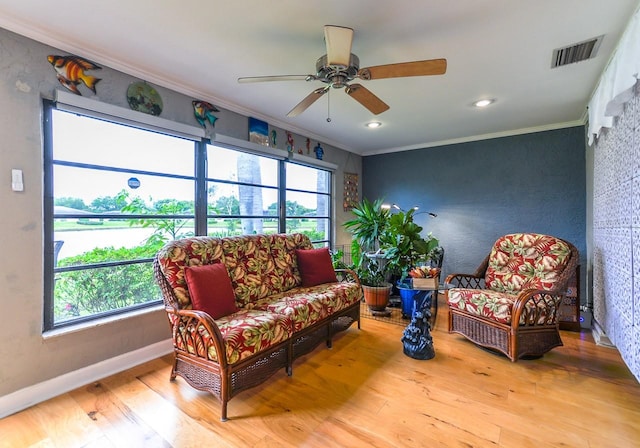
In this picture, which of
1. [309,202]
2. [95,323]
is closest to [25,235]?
[95,323]

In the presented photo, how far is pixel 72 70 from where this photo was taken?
7.18 feet

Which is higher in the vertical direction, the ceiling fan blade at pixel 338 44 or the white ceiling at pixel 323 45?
the white ceiling at pixel 323 45

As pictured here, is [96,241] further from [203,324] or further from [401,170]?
[401,170]

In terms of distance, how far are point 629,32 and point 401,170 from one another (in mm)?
3357

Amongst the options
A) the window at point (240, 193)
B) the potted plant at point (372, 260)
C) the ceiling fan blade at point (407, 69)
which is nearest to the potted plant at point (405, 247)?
the potted plant at point (372, 260)

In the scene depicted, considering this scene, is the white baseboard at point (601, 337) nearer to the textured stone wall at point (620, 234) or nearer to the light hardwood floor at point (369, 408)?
the textured stone wall at point (620, 234)

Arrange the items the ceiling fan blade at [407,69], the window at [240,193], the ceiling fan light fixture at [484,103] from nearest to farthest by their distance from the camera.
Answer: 1. the ceiling fan blade at [407,69]
2. the ceiling fan light fixture at [484,103]
3. the window at [240,193]

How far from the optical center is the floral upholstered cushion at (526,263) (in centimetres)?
280

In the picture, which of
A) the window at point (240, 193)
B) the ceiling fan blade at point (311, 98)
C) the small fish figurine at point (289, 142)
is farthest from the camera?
the small fish figurine at point (289, 142)

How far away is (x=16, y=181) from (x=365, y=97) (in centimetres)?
247

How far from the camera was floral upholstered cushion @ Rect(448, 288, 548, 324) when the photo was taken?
2.52m

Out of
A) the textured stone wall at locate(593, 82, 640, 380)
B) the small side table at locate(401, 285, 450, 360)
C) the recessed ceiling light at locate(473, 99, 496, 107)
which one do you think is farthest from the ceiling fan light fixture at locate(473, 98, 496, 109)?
the small side table at locate(401, 285, 450, 360)

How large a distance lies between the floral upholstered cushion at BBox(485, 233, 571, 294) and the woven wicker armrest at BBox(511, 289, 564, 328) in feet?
0.50

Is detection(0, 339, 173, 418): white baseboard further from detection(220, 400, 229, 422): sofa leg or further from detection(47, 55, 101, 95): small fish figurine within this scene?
detection(47, 55, 101, 95): small fish figurine
